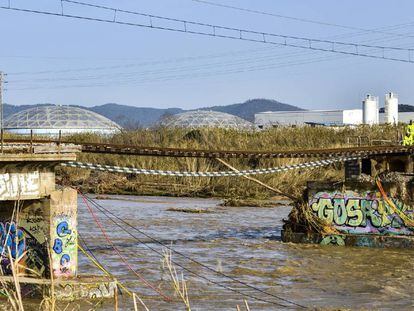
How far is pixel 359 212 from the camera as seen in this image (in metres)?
25.2

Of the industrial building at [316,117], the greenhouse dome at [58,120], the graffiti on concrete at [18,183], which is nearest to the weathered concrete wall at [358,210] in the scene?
the graffiti on concrete at [18,183]

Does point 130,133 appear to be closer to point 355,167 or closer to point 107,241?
point 355,167

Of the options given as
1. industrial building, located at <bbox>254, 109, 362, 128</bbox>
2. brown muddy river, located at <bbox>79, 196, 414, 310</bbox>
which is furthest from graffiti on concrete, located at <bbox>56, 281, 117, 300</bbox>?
industrial building, located at <bbox>254, 109, 362, 128</bbox>

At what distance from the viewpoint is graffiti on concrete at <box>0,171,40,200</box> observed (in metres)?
14.5

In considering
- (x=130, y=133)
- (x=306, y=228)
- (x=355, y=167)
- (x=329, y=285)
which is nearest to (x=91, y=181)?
(x=130, y=133)

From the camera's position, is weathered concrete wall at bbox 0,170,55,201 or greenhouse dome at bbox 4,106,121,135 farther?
greenhouse dome at bbox 4,106,121,135

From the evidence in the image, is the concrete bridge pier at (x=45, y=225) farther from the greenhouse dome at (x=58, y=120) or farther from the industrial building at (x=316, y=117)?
the greenhouse dome at (x=58, y=120)

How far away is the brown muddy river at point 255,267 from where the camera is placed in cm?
1586

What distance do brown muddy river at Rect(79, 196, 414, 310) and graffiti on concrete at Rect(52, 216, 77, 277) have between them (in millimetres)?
1212

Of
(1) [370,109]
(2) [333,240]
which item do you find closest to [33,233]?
(2) [333,240]

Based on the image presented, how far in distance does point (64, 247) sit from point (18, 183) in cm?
154

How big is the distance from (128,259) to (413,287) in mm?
7194

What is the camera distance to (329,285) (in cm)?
1800

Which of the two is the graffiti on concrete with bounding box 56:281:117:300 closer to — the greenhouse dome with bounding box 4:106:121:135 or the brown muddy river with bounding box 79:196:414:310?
the brown muddy river with bounding box 79:196:414:310
